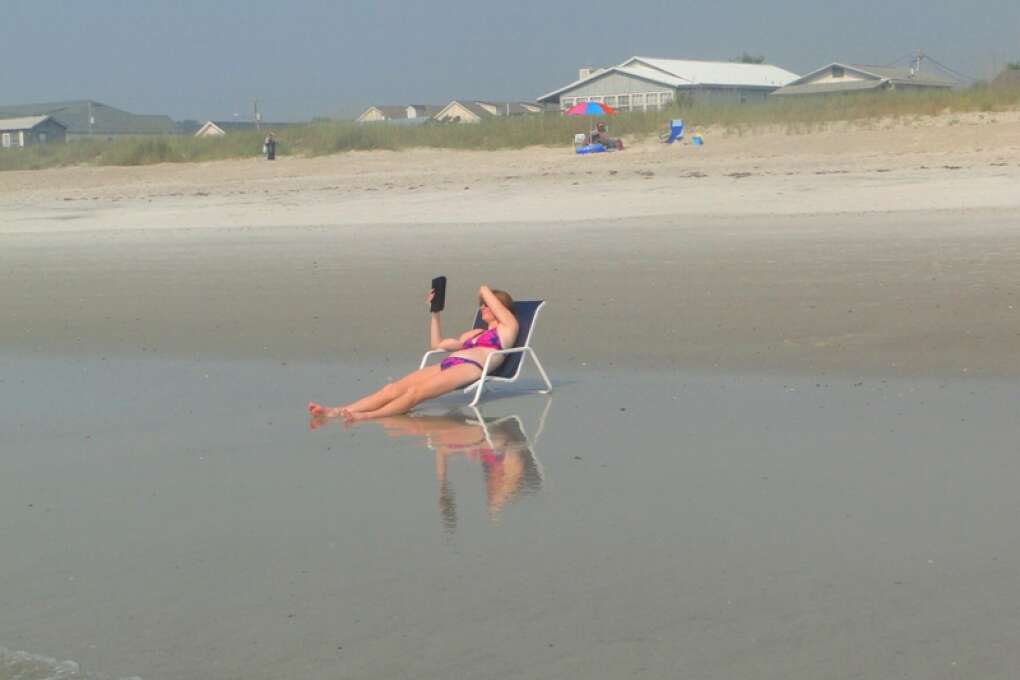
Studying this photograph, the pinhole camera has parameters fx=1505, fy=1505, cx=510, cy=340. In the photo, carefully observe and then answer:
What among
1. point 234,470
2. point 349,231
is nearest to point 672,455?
point 234,470

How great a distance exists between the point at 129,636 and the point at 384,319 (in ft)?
24.6

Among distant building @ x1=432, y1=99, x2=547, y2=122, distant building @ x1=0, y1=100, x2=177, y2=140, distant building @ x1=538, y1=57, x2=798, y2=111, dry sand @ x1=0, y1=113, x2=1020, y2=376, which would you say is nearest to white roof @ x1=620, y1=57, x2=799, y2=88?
distant building @ x1=538, y1=57, x2=798, y2=111

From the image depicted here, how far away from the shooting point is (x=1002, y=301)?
1123 centimetres

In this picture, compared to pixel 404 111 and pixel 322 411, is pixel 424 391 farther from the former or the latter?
pixel 404 111

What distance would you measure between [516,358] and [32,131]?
71228 mm

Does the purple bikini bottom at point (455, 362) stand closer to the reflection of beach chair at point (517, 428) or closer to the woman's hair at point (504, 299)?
the reflection of beach chair at point (517, 428)

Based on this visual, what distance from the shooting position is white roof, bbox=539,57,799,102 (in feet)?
222

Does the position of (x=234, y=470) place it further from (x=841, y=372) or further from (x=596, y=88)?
(x=596, y=88)

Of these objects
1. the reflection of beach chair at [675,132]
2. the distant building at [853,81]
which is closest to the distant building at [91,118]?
the distant building at [853,81]

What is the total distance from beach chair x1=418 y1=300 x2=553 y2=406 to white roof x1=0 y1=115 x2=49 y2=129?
7120 centimetres

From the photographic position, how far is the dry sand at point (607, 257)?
35.6 ft

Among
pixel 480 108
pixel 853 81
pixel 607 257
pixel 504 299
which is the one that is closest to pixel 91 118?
pixel 480 108

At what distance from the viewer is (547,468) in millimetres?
7039

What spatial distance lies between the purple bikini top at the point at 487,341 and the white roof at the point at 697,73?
5882cm
